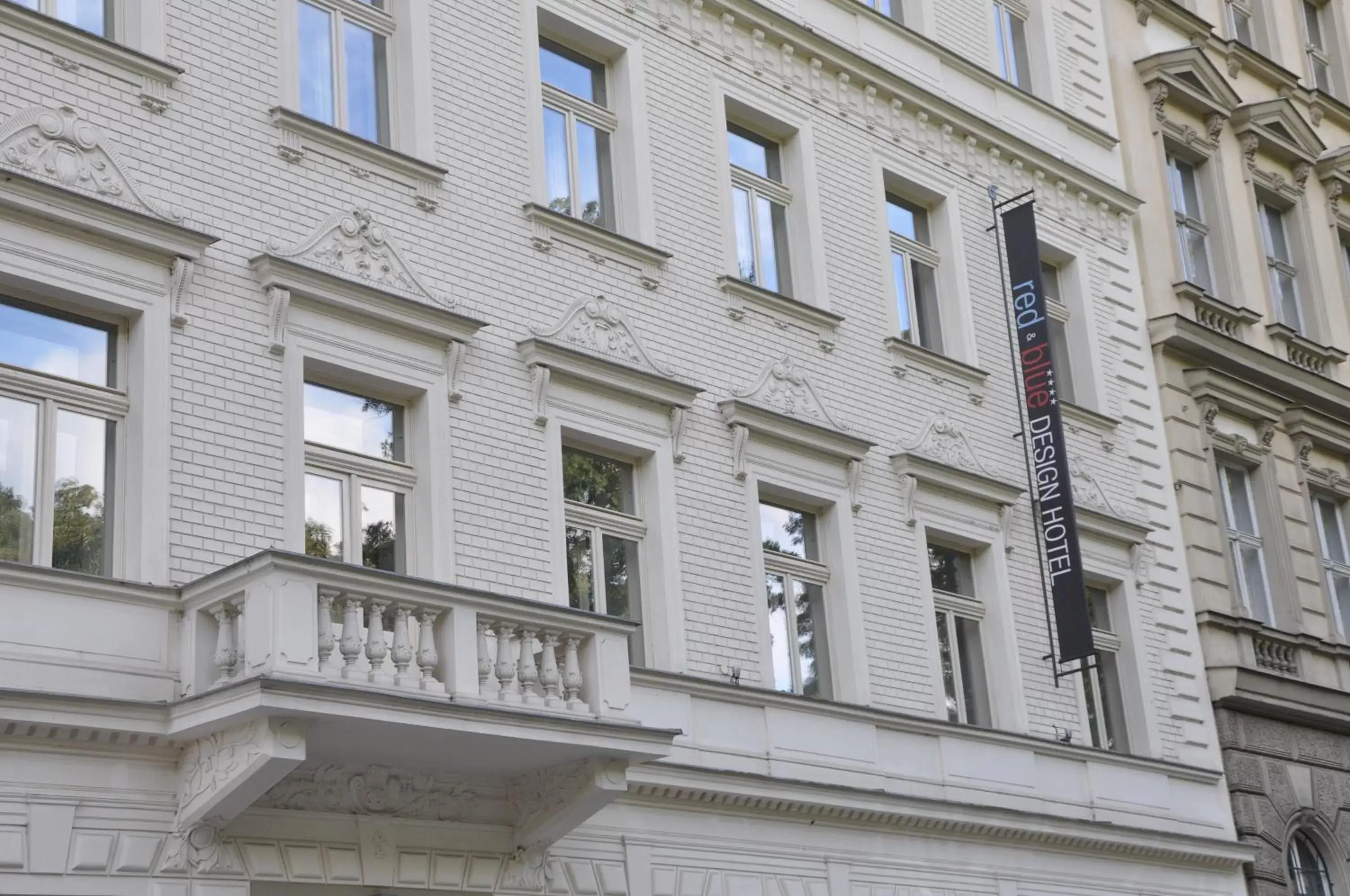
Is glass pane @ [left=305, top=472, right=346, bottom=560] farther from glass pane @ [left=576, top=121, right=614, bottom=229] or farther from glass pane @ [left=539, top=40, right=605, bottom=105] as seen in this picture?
glass pane @ [left=539, top=40, right=605, bottom=105]

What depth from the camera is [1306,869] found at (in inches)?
899

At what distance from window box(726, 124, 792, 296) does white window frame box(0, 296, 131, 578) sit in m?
7.17

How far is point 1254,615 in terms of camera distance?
24.2 metres

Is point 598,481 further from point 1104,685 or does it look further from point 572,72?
point 1104,685

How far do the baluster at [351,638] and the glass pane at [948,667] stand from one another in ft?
27.2

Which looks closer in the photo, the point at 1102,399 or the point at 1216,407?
the point at 1102,399

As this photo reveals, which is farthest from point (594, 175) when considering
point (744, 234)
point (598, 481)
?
point (598, 481)

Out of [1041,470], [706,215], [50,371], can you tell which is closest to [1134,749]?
[1041,470]

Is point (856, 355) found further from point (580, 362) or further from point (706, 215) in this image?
point (580, 362)

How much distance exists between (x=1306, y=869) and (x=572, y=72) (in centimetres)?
1323

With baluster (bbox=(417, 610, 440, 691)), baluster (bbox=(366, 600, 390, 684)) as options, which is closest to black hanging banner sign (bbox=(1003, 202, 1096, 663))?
baluster (bbox=(417, 610, 440, 691))

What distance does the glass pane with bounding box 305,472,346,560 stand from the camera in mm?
13859

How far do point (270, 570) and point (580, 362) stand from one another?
15.8 ft

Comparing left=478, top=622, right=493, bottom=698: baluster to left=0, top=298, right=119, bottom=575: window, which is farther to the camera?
left=478, top=622, right=493, bottom=698: baluster
